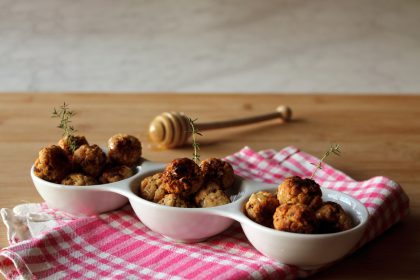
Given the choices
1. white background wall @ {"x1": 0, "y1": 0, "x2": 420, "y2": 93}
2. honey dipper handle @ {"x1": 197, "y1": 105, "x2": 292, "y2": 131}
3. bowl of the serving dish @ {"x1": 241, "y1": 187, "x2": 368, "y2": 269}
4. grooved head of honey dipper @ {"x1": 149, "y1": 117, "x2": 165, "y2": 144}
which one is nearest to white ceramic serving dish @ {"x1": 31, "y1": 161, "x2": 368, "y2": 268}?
bowl of the serving dish @ {"x1": 241, "y1": 187, "x2": 368, "y2": 269}

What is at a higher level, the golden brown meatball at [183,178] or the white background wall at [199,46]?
the white background wall at [199,46]

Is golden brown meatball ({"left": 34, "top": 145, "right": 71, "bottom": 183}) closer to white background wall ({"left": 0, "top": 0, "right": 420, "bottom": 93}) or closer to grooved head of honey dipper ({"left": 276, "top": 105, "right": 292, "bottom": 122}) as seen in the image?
grooved head of honey dipper ({"left": 276, "top": 105, "right": 292, "bottom": 122})

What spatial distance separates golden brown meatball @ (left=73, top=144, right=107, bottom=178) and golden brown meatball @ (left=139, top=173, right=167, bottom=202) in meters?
0.08

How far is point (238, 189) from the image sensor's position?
105 centimetres

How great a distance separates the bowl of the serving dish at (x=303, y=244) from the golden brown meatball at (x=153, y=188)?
0.14m

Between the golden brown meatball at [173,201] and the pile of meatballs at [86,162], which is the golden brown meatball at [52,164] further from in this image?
the golden brown meatball at [173,201]

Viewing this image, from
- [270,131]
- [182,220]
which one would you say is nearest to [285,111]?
[270,131]

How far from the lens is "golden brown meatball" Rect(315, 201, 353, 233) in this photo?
0.89m

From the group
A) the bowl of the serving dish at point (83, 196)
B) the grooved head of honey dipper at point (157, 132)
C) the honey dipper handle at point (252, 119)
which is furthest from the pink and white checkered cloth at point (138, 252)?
the honey dipper handle at point (252, 119)

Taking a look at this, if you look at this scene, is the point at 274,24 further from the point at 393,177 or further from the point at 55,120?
the point at 393,177

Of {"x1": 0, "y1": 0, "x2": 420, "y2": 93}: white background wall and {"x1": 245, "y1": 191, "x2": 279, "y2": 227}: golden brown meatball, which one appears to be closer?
{"x1": 245, "y1": 191, "x2": 279, "y2": 227}: golden brown meatball

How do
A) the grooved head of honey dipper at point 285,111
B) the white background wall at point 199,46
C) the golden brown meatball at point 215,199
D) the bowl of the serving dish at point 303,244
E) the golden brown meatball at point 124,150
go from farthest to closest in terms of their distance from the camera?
the white background wall at point 199,46, the grooved head of honey dipper at point 285,111, the golden brown meatball at point 124,150, the golden brown meatball at point 215,199, the bowl of the serving dish at point 303,244

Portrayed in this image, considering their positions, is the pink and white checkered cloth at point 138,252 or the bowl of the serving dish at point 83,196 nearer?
the pink and white checkered cloth at point 138,252

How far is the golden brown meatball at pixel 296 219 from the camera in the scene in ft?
2.85
